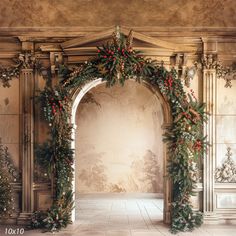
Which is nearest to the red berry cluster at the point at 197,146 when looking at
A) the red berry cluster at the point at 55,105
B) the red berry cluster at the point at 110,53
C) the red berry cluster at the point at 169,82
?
the red berry cluster at the point at 169,82

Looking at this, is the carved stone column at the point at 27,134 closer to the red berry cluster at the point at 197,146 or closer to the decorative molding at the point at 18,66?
the decorative molding at the point at 18,66

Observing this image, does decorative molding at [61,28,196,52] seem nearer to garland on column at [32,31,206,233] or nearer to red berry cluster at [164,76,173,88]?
garland on column at [32,31,206,233]

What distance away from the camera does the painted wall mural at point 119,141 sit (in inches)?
491

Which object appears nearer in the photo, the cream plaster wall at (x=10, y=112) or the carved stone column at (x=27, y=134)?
the carved stone column at (x=27, y=134)

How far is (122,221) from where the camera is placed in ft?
28.0

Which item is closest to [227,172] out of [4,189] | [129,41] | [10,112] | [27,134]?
[129,41]

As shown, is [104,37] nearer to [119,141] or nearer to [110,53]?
[110,53]

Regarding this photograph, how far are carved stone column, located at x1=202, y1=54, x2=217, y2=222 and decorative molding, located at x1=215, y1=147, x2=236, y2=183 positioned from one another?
0.16 m

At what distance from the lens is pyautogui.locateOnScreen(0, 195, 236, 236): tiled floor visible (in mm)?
7539

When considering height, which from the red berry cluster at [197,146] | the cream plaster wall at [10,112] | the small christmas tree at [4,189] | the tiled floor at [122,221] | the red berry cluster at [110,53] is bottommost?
the tiled floor at [122,221]

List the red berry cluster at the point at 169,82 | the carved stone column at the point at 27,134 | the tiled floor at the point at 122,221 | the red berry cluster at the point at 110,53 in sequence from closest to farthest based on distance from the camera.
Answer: the tiled floor at the point at 122,221, the red berry cluster at the point at 110,53, the red berry cluster at the point at 169,82, the carved stone column at the point at 27,134

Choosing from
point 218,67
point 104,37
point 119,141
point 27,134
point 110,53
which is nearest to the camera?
point 110,53

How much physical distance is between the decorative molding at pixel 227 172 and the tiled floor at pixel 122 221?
95 cm

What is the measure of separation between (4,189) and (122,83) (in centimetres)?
312
